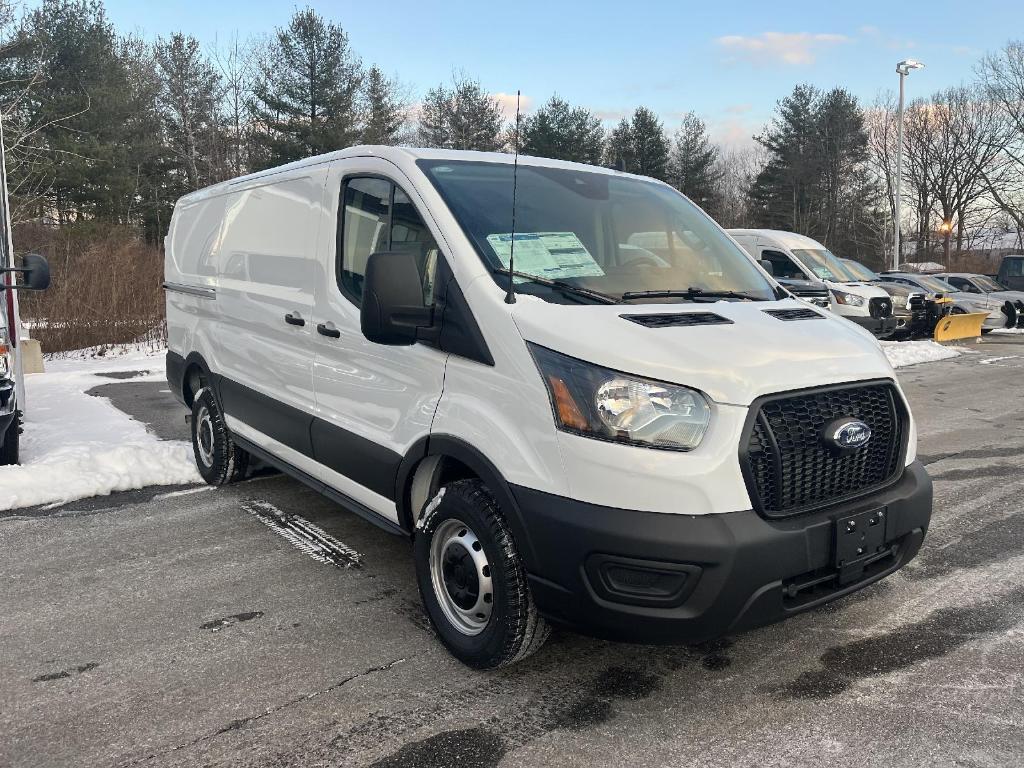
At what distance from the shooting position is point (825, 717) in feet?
9.09

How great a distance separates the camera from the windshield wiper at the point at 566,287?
3.03m

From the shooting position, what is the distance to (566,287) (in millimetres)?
3066

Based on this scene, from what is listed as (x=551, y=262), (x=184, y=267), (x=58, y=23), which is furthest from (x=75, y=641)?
(x=58, y=23)


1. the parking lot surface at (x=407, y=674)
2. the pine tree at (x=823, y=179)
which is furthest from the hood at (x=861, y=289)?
the pine tree at (x=823, y=179)

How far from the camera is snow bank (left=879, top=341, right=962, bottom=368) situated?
46.6ft

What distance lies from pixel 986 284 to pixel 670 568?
24591mm

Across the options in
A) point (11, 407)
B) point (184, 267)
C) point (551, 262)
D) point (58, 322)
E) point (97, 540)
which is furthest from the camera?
point (58, 322)

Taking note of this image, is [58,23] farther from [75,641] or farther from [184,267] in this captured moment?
[75,641]

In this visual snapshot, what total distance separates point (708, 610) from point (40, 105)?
110 ft

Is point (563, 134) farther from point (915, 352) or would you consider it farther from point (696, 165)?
point (915, 352)

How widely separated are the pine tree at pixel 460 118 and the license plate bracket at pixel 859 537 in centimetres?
3609

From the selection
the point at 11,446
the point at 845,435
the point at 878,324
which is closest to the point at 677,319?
the point at 845,435

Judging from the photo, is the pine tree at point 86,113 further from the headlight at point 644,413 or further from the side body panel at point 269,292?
the headlight at point 644,413

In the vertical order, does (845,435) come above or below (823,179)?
below
